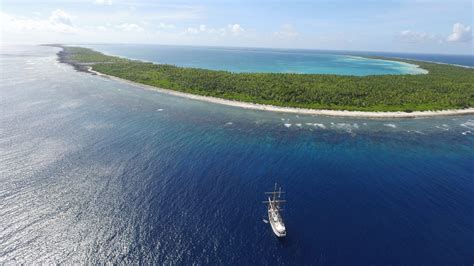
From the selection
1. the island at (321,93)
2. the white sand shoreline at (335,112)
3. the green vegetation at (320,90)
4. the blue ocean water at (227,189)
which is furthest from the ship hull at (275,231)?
the green vegetation at (320,90)

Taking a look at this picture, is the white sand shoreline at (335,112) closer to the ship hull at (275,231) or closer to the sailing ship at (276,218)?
the sailing ship at (276,218)

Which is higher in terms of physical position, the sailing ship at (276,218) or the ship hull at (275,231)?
the sailing ship at (276,218)

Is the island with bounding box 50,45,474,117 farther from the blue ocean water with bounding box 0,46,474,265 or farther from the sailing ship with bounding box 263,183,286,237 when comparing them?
the sailing ship with bounding box 263,183,286,237

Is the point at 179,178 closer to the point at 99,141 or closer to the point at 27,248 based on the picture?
the point at 27,248

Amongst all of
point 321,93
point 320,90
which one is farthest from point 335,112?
point 320,90

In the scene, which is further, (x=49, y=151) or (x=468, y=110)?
(x=468, y=110)

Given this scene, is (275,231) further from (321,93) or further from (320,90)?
(320,90)

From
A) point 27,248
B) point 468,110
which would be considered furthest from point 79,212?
point 468,110

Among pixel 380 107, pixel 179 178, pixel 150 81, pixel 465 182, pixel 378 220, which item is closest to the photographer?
pixel 378 220

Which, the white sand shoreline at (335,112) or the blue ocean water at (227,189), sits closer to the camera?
the blue ocean water at (227,189)
